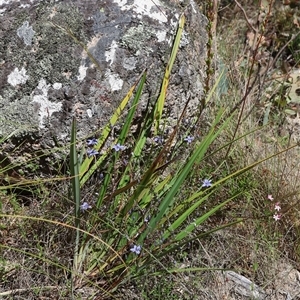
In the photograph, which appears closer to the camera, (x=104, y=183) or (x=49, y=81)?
(x=104, y=183)

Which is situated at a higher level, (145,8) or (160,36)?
(145,8)

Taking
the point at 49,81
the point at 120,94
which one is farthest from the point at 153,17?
the point at 49,81

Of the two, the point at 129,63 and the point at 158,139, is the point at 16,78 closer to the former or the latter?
the point at 129,63

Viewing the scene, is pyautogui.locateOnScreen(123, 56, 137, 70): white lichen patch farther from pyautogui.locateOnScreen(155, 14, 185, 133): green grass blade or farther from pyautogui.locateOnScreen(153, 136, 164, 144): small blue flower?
pyautogui.locateOnScreen(153, 136, 164, 144): small blue flower

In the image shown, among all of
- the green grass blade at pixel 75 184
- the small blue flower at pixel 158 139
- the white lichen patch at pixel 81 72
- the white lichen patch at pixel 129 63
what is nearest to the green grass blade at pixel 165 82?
the small blue flower at pixel 158 139

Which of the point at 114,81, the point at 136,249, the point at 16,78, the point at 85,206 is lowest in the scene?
the point at 136,249

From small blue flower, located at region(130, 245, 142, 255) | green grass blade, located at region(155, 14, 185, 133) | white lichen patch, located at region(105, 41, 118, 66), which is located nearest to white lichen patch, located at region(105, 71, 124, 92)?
white lichen patch, located at region(105, 41, 118, 66)

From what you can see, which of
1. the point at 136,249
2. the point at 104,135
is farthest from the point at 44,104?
the point at 136,249

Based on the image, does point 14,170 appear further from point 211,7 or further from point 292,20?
point 292,20
